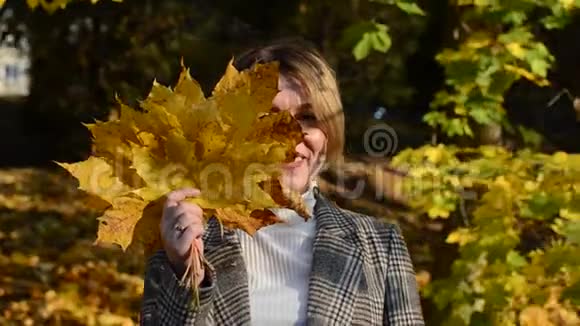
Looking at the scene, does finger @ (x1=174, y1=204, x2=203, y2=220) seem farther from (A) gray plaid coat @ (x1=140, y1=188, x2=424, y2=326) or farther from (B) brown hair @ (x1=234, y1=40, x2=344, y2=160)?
(B) brown hair @ (x1=234, y1=40, x2=344, y2=160)

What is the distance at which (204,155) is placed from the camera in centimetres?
190

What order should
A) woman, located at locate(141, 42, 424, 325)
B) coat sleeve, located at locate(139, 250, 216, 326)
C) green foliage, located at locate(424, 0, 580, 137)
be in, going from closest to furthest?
1. coat sleeve, located at locate(139, 250, 216, 326)
2. woman, located at locate(141, 42, 424, 325)
3. green foliage, located at locate(424, 0, 580, 137)

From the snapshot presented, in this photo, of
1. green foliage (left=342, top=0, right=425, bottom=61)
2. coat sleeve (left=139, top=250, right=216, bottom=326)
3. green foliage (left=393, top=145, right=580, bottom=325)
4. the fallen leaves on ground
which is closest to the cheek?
coat sleeve (left=139, top=250, right=216, bottom=326)

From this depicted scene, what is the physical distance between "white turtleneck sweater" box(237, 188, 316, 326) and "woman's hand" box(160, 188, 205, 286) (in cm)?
27

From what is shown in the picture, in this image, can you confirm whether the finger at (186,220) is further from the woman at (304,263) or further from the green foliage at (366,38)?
the green foliage at (366,38)

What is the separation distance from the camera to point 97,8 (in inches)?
396

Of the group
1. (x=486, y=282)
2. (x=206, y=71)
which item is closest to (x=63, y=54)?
(x=206, y=71)

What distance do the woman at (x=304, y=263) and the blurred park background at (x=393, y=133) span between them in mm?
527

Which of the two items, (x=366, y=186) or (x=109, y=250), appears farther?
(x=366, y=186)

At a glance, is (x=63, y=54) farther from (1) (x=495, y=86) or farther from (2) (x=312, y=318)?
(2) (x=312, y=318)

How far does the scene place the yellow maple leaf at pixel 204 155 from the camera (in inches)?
74.4

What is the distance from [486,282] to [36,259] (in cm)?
440

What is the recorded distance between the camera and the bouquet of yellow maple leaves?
6.20ft

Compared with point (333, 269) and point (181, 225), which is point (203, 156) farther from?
point (333, 269)
